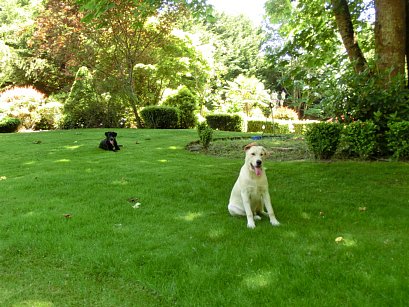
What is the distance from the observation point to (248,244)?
14.0ft

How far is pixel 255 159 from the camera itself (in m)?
4.85

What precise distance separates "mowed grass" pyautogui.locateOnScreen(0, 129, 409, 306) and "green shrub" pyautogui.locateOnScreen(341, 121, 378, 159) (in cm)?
47

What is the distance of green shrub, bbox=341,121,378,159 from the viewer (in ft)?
26.5

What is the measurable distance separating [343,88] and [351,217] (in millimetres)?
4463

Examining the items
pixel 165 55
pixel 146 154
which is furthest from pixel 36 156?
pixel 165 55

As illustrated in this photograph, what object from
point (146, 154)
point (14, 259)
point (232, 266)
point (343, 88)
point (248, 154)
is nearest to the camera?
point (232, 266)

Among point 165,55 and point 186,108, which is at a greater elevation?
point 165,55

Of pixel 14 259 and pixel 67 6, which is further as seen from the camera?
pixel 67 6

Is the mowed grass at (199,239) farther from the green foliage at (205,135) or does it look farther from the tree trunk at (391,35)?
the green foliage at (205,135)

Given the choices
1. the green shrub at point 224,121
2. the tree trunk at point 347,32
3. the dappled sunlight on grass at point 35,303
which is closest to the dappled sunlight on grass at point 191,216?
the dappled sunlight on grass at point 35,303

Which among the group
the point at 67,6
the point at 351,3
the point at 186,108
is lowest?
the point at 186,108

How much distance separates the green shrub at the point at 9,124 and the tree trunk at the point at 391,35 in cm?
1720

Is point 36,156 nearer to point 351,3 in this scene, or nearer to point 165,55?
point 351,3

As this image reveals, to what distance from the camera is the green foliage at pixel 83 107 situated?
18938mm
